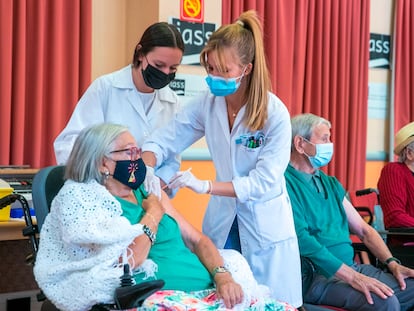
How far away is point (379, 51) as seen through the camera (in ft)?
18.6

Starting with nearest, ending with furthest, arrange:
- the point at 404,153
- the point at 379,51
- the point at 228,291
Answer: the point at 228,291 → the point at 404,153 → the point at 379,51

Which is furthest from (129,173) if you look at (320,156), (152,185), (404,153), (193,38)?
(193,38)

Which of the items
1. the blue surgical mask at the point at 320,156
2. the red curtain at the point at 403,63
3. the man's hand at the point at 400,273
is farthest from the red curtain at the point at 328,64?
the man's hand at the point at 400,273

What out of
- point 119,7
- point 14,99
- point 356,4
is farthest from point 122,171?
point 356,4

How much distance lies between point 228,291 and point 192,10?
8.88 ft

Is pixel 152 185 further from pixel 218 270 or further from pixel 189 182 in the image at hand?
pixel 218 270

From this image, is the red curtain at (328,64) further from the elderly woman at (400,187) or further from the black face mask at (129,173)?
the black face mask at (129,173)

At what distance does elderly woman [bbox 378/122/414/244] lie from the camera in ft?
11.8

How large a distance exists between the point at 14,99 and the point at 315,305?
6.66 ft

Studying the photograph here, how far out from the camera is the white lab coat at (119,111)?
2680 millimetres

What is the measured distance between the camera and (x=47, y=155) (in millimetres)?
→ 3918

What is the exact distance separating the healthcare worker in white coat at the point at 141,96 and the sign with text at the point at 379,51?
3157 mm

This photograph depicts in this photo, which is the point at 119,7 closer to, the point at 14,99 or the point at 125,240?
the point at 14,99

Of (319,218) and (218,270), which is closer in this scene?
(218,270)
